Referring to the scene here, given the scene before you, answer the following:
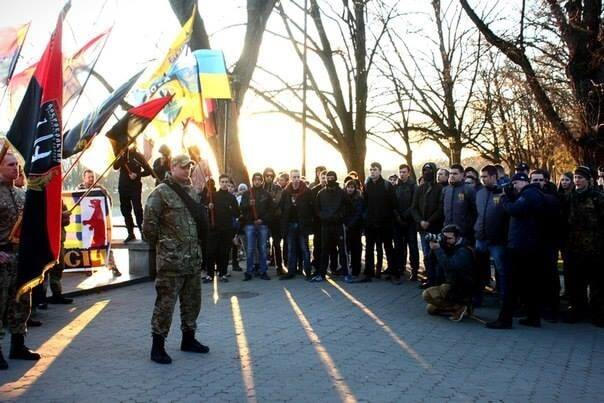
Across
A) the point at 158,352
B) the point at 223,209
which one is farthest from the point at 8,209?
the point at 223,209

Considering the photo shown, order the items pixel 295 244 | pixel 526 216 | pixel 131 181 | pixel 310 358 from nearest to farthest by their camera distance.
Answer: pixel 310 358
pixel 526 216
pixel 295 244
pixel 131 181

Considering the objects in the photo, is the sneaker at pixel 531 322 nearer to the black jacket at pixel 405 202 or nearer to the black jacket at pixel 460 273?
the black jacket at pixel 460 273

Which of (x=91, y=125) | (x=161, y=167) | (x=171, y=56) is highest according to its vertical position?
(x=171, y=56)

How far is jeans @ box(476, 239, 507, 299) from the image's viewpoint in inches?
308

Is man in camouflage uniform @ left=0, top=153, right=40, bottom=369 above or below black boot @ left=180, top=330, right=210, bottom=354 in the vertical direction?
above

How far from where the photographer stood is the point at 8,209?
19.5ft

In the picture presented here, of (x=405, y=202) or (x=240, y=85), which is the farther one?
(x=240, y=85)

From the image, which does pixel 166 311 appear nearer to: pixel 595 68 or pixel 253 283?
pixel 253 283

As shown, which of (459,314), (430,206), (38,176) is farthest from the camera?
(430,206)

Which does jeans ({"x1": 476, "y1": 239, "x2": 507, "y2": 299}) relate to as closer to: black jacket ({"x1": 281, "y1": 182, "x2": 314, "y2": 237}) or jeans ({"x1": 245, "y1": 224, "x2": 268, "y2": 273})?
black jacket ({"x1": 281, "y1": 182, "x2": 314, "y2": 237})

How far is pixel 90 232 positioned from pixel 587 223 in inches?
346

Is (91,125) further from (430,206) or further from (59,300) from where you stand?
(430,206)

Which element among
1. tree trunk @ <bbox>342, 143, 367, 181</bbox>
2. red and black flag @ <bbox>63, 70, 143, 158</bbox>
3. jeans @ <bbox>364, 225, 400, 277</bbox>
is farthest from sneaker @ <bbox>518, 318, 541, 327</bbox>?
tree trunk @ <bbox>342, 143, 367, 181</bbox>

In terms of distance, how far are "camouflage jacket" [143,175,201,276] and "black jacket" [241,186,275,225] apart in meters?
5.81
